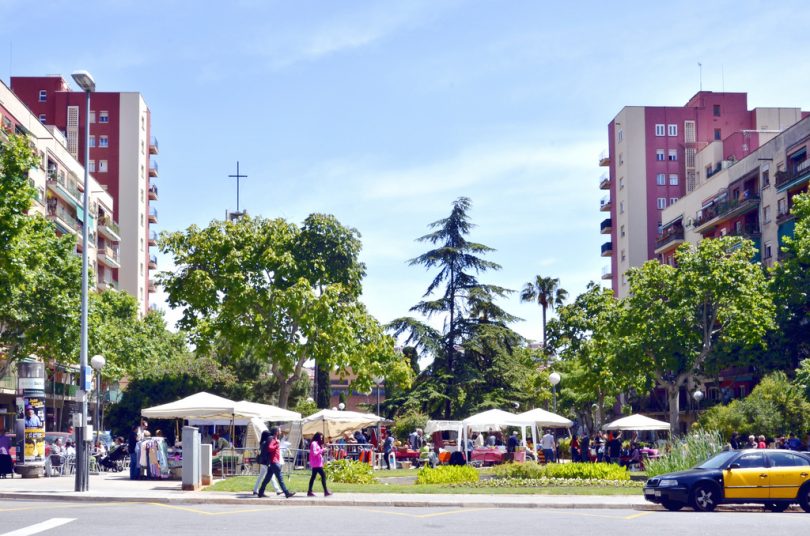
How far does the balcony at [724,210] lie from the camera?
6581 cm

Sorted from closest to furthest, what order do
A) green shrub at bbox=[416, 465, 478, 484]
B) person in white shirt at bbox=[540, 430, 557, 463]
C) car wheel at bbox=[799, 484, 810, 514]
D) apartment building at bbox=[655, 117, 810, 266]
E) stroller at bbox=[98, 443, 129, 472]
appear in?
car wheel at bbox=[799, 484, 810, 514], green shrub at bbox=[416, 465, 478, 484], stroller at bbox=[98, 443, 129, 472], person in white shirt at bbox=[540, 430, 557, 463], apartment building at bbox=[655, 117, 810, 266]

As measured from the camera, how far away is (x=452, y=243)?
2130 inches

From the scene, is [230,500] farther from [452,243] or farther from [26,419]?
[452,243]

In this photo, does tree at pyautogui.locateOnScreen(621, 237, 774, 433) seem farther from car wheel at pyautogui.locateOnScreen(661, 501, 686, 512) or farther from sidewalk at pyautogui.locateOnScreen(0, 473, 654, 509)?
car wheel at pyautogui.locateOnScreen(661, 501, 686, 512)

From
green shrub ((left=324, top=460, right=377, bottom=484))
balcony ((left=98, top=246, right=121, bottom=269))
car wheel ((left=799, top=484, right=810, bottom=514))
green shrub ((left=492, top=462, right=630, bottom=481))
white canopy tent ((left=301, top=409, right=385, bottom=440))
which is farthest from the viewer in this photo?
balcony ((left=98, top=246, right=121, bottom=269))

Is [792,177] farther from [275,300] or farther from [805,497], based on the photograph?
[805,497]

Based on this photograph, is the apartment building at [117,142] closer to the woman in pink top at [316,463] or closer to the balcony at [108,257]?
the balcony at [108,257]

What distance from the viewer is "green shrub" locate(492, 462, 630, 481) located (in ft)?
96.5

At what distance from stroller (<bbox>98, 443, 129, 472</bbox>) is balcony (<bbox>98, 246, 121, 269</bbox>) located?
44207mm

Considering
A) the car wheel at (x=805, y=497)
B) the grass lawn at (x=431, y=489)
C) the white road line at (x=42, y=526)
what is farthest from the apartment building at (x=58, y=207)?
the car wheel at (x=805, y=497)

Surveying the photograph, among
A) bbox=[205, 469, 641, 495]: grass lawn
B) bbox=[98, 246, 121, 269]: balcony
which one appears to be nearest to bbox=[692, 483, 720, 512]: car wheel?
bbox=[205, 469, 641, 495]: grass lawn

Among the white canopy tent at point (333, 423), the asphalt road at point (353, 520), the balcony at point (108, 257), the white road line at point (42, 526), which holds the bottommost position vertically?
the asphalt road at point (353, 520)

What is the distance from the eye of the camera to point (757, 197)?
6519cm

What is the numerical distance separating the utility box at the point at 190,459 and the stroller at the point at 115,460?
11982mm
